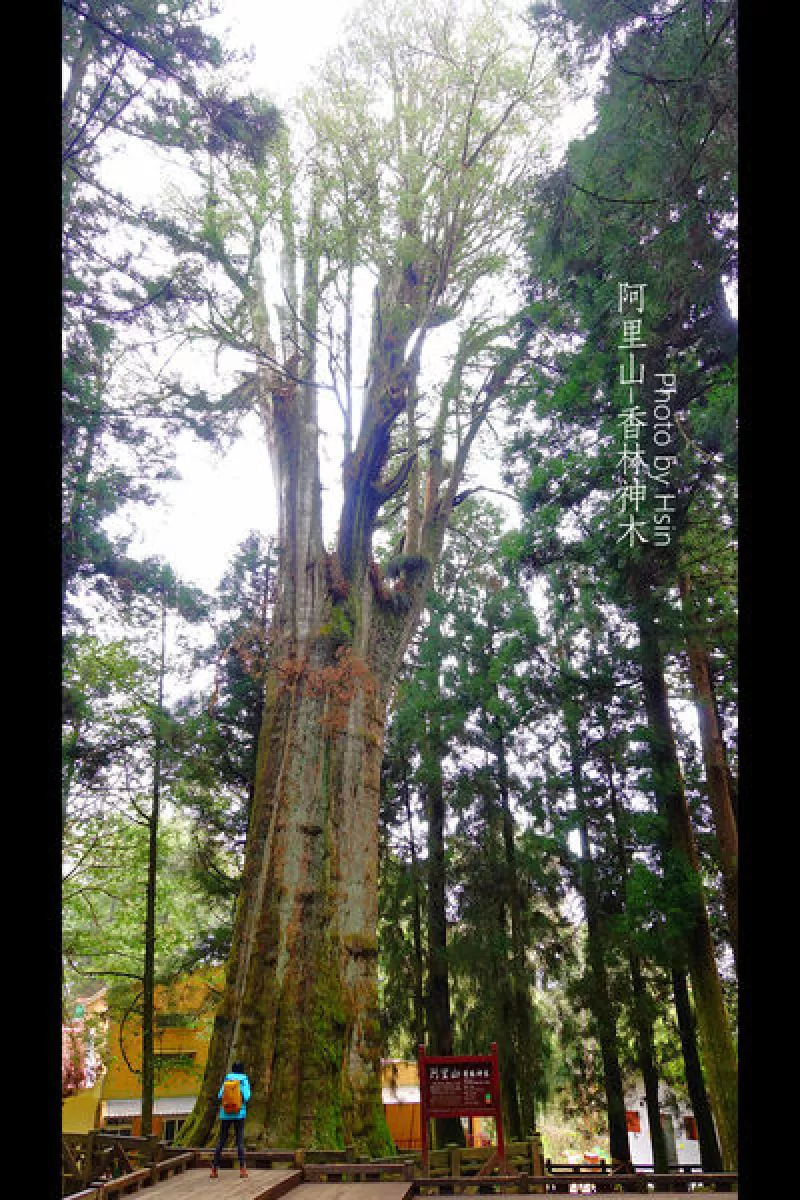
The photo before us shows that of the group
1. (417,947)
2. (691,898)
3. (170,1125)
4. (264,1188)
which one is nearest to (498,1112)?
(264,1188)

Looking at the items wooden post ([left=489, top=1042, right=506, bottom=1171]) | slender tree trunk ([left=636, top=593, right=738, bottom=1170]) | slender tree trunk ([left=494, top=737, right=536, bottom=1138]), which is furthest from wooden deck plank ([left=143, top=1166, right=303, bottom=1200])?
slender tree trunk ([left=494, top=737, right=536, bottom=1138])

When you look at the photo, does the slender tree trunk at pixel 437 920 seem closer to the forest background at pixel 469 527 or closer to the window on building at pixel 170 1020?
the forest background at pixel 469 527

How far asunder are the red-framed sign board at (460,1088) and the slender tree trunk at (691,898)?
1.99 meters

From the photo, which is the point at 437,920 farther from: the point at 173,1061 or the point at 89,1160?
the point at 89,1160

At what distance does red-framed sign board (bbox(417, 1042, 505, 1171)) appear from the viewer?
5734 mm

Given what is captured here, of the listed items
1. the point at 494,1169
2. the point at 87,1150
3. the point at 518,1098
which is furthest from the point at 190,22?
the point at 518,1098

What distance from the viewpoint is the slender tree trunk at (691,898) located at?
23.9ft

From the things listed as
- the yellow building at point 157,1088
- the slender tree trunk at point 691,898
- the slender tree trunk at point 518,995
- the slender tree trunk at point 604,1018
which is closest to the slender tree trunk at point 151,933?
the yellow building at point 157,1088

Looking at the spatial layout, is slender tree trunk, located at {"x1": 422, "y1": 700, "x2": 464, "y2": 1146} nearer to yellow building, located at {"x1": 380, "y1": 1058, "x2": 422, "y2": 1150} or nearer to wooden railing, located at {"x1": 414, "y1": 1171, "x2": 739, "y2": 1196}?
yellow building, located at {"x1": 380, "y1": 1058, "x2": 422, "y2": 1150}

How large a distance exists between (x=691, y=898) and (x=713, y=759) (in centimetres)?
165

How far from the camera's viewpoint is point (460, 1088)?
5840mm
